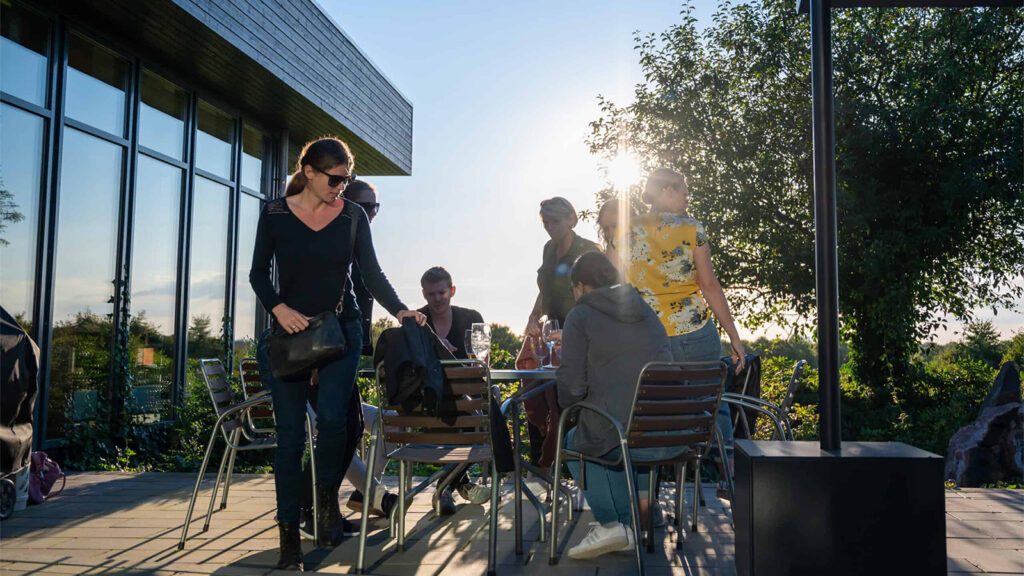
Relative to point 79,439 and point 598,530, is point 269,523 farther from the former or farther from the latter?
point 79,439

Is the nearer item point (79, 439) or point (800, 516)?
point (800, 516)

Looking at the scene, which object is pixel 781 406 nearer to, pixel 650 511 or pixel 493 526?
pixel 650 511

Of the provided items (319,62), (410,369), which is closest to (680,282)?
(410,369)

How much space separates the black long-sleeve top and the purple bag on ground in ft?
8.33

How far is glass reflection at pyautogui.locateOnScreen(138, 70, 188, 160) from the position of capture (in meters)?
8.52

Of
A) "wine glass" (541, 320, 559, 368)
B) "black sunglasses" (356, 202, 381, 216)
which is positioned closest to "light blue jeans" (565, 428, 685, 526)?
"wine glass" (541, 320, 559, 368)

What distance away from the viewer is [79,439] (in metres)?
7.06

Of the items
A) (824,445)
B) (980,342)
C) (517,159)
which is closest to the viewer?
(824,445)

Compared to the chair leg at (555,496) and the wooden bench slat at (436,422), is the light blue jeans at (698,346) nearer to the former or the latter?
the chair leg at (555,496)

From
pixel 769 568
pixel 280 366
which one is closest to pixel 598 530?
pixel 769 568

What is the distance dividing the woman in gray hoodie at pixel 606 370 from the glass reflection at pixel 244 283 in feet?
26.6

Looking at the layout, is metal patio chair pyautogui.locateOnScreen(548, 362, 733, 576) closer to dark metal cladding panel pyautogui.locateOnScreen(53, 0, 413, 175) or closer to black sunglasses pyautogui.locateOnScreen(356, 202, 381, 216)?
black sunglasses pyautogui.locateOnScreen(356, 202, 381, 216)

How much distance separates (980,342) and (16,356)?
1679 centimetres

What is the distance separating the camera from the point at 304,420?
10.6 feet
